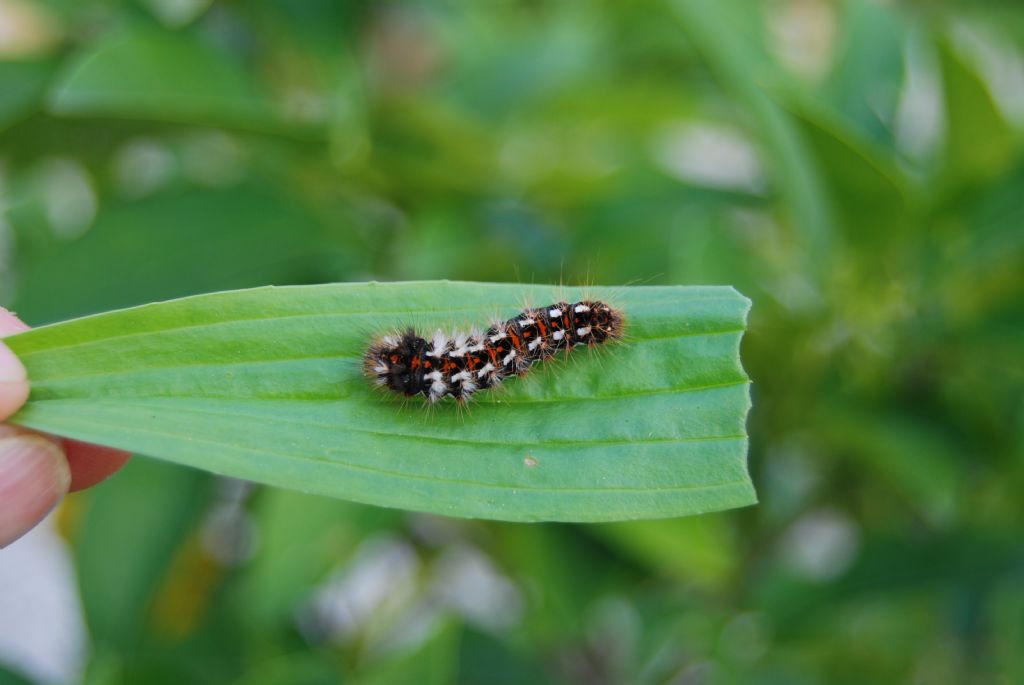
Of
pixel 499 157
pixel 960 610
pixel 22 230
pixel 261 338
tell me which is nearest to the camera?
pixel 261 338

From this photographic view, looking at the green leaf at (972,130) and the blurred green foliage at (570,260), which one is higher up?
the green leaf at (972,130)

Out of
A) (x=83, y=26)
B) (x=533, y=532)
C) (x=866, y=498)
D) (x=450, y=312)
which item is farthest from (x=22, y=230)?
(x=866, y=498)

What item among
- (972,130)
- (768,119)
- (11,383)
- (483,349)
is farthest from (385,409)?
(972,130)

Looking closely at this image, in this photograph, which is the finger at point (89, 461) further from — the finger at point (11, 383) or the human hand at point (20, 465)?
the finger at point (11, 383)

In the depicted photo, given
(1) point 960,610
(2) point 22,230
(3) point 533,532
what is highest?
(2) point 22,230

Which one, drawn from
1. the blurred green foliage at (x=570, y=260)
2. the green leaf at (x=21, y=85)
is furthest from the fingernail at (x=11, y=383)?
the green leaf at (x=21, y=85)

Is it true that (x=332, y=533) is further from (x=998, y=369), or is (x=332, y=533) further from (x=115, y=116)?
(x=998, y=369)

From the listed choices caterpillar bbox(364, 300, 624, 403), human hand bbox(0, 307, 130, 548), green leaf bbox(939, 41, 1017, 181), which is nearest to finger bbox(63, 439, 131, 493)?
human hand bbox(0, 307, 130, 548)

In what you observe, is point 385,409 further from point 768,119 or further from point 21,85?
point 21,85
